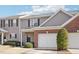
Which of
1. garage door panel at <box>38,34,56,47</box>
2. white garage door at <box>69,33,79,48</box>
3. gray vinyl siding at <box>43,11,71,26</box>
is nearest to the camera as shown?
gray vinyl siding at <box>43,11,71,26</box>

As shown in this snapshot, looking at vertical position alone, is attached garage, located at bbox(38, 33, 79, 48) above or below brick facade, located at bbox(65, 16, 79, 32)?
below

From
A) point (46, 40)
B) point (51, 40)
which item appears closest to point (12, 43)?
point (46, 40)

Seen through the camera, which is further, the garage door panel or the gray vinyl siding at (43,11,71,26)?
the garage door panel

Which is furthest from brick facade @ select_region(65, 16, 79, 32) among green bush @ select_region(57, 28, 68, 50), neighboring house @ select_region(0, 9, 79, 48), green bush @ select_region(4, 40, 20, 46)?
green bush @ select_region(4, 40, 20, 46)

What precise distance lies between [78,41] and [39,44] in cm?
A: 111

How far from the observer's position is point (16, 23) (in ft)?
123

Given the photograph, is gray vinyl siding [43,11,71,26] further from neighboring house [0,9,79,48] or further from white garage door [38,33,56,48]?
white garage door [38,33,56,48]

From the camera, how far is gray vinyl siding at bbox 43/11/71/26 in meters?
37.1

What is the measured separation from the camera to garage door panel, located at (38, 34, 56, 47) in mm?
37359

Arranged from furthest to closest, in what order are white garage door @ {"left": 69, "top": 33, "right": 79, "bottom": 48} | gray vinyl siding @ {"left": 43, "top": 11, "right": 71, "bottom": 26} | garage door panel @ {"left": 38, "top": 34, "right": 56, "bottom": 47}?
1. garage door panel @ {"left": 38, "top": 34, "right": 56, "bottom": 47}
2. white garage door @ {"left": 69, "top": 33, "right": 79, "bottom": 48}
3. gray vinyl siding @ {"left": 43, "top": 11, "right": 71, "bottom": 26}

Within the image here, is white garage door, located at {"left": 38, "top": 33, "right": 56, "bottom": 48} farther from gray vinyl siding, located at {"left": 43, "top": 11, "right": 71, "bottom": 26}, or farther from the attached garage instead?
gray vinyl siding, located at {"left": 43, "top": 11, "right": 71, "bottom": 26}

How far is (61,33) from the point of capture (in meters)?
37.2

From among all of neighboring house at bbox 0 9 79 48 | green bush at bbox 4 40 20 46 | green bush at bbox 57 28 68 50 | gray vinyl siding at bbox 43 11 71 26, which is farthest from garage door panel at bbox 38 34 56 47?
green bush at bbox 4 40 20 46

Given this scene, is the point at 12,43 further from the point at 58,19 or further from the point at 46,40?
the point at 58,19
